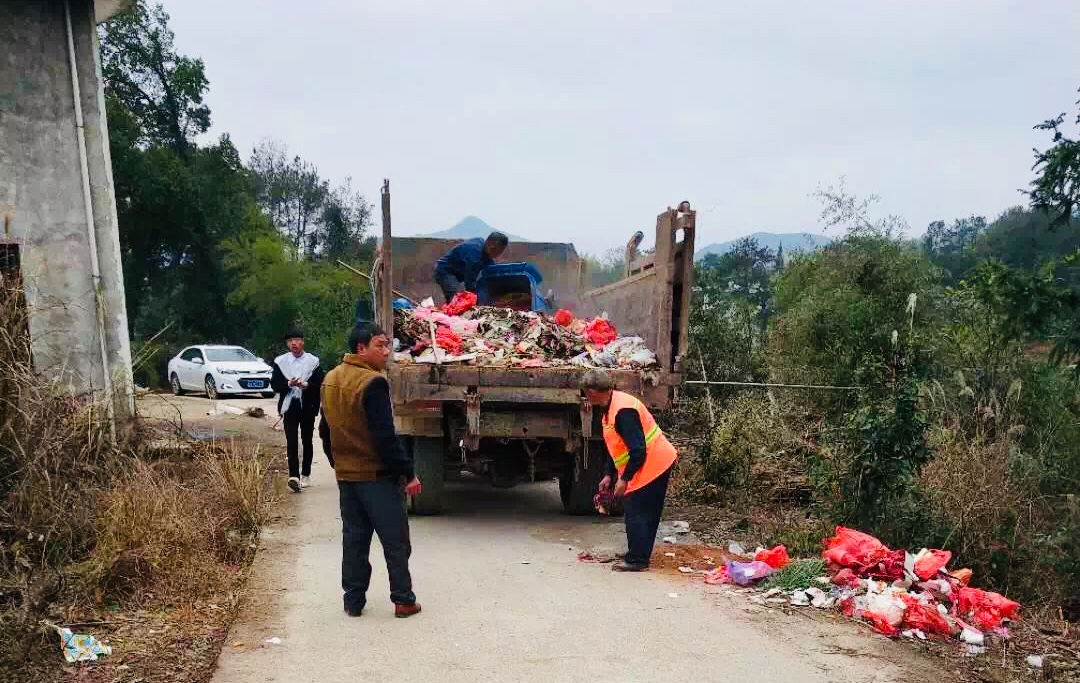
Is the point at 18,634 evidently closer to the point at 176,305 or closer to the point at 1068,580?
the point at 1068,580

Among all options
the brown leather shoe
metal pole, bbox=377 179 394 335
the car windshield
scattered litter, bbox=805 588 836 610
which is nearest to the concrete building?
metal pole, bbox=377 179 394 335

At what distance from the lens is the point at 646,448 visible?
5809 mm

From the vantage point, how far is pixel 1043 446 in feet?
24.0

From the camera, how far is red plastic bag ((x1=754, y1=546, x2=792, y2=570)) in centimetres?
558

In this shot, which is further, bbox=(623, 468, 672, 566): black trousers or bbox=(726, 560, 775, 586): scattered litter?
bbox=(623, 468, 672, 566): black trousers

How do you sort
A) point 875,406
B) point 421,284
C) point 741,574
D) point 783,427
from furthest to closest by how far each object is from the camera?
point 421,284
point 783,427
point 875,406
point 741,574

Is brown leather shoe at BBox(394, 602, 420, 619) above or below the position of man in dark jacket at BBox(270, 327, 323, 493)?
below

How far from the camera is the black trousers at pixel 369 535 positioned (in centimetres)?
475

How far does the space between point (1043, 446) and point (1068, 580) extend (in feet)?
6.79

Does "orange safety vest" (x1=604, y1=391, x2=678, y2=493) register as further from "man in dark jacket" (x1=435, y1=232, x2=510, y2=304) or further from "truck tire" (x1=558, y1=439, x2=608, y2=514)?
"man in dark jacket" (x1=435, y1=232, x2=510, y2=304)

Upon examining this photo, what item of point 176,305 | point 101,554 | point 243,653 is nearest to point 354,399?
point 243,653

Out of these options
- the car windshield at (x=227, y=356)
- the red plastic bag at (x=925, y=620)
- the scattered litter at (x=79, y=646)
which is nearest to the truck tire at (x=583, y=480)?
the red plastic bag at (x=925, y=620)

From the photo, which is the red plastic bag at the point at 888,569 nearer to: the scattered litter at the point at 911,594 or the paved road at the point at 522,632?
the scattered litter at the point at 911,594

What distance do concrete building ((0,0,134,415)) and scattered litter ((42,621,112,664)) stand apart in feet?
13.0
